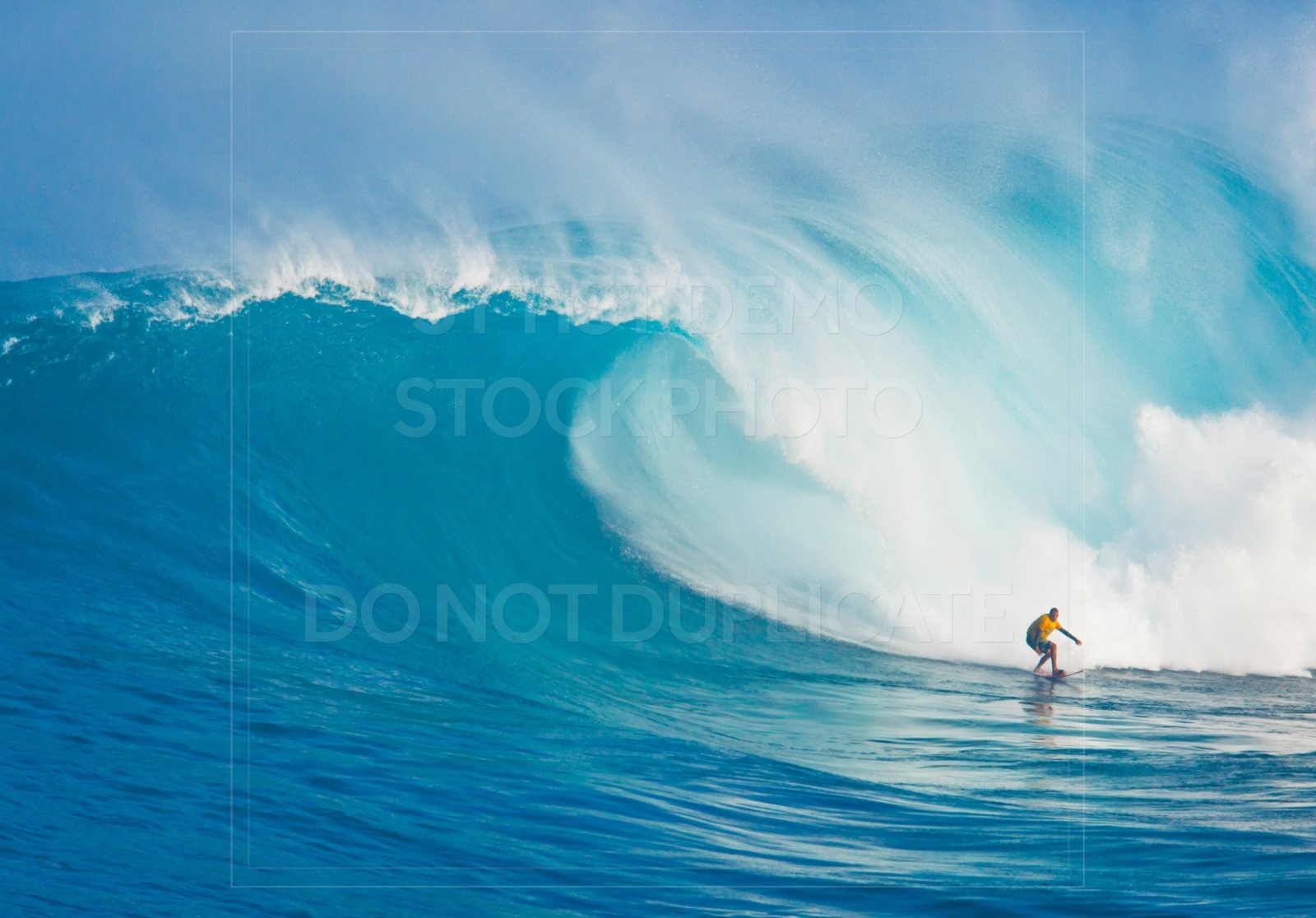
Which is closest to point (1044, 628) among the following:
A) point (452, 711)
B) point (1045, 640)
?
point (1045, 640)

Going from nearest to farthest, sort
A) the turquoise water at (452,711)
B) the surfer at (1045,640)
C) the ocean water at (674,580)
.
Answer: the turquoise water at (452,711) < the ocean water at (674,580) < the surfer at (1045,640)

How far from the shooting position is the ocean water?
4434 mm

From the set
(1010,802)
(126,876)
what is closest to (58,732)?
(126,876)

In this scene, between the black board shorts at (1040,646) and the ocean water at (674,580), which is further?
the black board shorts at (1040,646)

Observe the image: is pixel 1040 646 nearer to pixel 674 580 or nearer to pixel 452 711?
pixel 674 580

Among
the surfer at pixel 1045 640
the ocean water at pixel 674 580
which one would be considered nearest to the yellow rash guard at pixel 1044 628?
the surfer at pixel 1045 640

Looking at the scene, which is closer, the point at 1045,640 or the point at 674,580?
the point at 1045,640

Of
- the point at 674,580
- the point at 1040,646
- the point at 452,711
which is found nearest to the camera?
the point at 452,711

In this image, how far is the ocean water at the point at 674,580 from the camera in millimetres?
4434

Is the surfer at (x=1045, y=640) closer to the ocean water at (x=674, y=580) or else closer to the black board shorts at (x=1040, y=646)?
the black board shorts at (x=1040, y=646)

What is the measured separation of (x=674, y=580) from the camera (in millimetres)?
9000

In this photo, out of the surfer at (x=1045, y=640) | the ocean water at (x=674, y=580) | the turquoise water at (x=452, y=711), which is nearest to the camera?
the turquoise water at (x=452, y=711)

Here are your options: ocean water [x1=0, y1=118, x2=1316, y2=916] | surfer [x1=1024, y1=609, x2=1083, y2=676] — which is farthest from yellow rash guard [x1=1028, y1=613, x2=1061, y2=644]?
ocean water [x1=0, y1=118, x2=1316, y2=916]

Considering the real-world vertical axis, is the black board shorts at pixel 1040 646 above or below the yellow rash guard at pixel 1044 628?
below
